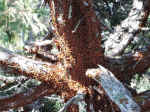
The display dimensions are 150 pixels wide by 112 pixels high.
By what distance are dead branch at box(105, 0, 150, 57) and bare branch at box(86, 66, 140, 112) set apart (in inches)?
26.9

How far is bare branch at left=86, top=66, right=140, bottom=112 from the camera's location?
1371mm

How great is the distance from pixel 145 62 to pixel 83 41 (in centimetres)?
69

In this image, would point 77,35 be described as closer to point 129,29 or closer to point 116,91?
point 116,91

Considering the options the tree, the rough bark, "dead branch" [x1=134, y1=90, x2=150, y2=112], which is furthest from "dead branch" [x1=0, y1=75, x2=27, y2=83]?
"dead branch" [x1=134, y1=90, x2=150, y2=112]

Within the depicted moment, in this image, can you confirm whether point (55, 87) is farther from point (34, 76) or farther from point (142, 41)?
point (142, 41)

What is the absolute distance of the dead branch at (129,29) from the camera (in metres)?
2.44

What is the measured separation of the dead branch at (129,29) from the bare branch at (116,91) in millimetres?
684

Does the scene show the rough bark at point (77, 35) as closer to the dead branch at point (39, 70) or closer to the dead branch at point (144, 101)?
the dead branch at point (39, 70)

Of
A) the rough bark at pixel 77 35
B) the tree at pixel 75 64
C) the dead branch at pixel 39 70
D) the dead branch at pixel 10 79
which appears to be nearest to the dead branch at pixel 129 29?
the tree at pixel 75 64

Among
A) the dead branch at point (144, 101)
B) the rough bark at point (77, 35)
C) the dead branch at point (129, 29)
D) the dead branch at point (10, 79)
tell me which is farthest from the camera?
the dead branch at point (129, 29)

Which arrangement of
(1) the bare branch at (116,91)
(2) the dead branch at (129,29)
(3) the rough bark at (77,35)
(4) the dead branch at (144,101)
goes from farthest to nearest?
(2) the dead branch at (129,29)
(3) the rough bark at (77,35)
(4) the dead branch at (144,101)
(1) the bare branch at (116,91)

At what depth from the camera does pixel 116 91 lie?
1.51 meters

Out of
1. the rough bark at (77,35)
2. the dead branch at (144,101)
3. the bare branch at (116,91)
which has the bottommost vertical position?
the dead branch at (144,101)

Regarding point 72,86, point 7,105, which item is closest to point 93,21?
point 72,86
